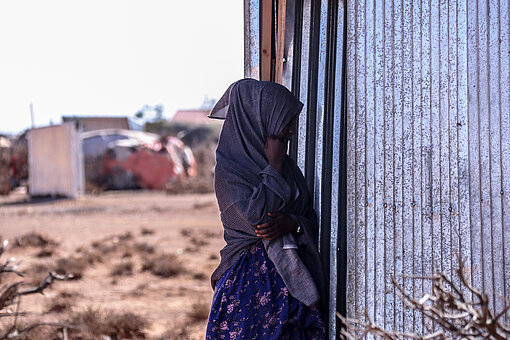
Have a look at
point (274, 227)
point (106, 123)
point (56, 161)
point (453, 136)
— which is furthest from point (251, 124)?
point (106, 123)

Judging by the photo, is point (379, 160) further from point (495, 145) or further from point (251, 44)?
point (251, 44)

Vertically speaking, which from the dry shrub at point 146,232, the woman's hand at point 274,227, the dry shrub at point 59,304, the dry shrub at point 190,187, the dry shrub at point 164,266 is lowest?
the dry shrub at point 190,187

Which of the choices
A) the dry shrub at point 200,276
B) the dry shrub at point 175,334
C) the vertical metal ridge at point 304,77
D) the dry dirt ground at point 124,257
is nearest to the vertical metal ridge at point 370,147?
the vertical metal ridge at point 304,77

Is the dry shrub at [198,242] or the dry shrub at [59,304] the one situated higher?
the dry shrub at [59,304]

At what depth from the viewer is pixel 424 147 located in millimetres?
2164

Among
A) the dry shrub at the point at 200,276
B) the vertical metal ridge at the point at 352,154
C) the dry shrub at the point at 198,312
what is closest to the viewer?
the vertical metal ridge at the point at 352,154

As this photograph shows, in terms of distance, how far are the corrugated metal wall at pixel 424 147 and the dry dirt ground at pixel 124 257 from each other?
139 inches

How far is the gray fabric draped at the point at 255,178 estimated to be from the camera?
8.00ft

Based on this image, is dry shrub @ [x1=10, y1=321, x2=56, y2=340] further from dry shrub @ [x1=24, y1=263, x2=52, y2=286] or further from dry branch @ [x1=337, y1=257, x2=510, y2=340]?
dry branch @ [x1=337, y1=257, x2=510, y2=340]

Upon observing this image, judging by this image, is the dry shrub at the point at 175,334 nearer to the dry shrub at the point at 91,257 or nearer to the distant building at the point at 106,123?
the dry shrub at the point at 91,257

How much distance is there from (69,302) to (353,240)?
16.8ft

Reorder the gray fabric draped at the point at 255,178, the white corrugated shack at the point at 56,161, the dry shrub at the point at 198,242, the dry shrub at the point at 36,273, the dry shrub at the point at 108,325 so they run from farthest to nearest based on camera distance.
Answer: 1. the white corrugated shack at the point at 56,161
2. the dry shrub at the point at 198,242
3. the dry shrub at the point at 36,273
4. the dry shrub at the point at 108,325
5. the gray fabric draped at the point at 255,178

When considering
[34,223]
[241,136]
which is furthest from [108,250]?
[241,136]

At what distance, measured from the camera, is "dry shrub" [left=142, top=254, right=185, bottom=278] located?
838 cm
